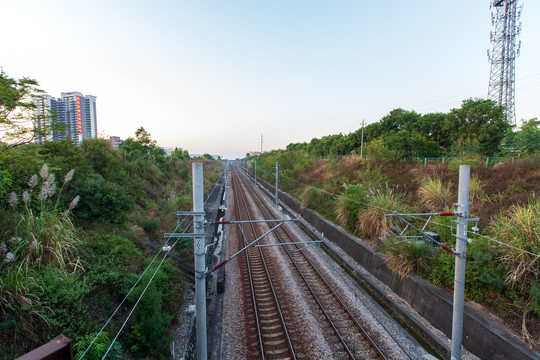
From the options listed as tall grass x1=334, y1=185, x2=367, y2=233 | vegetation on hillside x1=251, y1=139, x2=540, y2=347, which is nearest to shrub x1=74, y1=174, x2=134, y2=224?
vegetation on hillside x1=251, y1=139, x2=540, y2=347

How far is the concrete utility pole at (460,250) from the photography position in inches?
202

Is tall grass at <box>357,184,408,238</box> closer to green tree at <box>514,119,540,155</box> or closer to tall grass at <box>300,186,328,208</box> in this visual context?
tall grass at <box>300,186,328,208</box>

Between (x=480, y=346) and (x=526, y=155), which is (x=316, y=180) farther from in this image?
(x=480, y=346)

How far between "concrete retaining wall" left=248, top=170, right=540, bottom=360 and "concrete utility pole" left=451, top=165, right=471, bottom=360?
1.37 meters

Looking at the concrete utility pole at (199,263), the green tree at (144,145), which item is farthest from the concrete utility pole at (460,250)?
the green tree at (144,145)

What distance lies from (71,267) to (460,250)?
30.1 ft

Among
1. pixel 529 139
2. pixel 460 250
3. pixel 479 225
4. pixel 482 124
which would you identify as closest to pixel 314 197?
pixel 479 225

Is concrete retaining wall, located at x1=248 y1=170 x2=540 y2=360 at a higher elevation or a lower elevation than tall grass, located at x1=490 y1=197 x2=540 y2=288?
lower

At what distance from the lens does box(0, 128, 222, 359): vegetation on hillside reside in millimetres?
4367

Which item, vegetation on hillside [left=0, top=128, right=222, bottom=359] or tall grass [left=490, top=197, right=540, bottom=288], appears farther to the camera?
tall grass [left=490, top=197, right=540, bottom=288]

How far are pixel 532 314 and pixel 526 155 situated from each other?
11815mm

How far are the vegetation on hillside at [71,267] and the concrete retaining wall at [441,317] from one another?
7625 millimetres

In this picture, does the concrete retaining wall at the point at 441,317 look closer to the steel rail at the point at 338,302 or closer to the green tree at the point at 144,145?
the steel rail at the point at 338,302

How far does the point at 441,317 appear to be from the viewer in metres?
7.19
